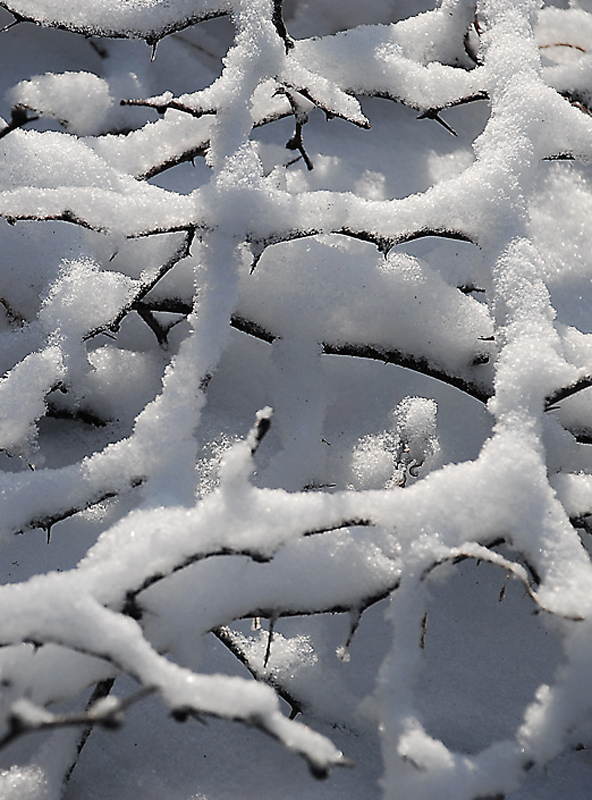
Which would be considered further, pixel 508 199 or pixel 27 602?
pixel 508 199

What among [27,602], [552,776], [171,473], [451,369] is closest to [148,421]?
[171,473]

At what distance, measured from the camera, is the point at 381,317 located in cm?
82

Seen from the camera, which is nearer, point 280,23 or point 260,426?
point 260,426

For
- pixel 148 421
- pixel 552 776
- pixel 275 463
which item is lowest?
pixel 552 776

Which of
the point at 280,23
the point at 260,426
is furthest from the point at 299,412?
the point at 280,23

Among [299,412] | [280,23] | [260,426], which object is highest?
[280,23]

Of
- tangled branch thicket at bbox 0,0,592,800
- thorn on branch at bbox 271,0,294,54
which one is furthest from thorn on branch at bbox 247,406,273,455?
thorn on branch at bbox 271,0,294,54

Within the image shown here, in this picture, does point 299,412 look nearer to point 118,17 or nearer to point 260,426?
point 260,426

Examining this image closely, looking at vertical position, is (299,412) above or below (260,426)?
below

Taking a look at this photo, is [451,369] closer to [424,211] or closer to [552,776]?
[424,211]

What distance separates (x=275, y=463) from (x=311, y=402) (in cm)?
8

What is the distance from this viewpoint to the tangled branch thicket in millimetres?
613

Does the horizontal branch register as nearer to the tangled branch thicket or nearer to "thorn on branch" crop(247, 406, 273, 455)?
the tangled branch thicket

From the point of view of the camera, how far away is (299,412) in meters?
0.83
